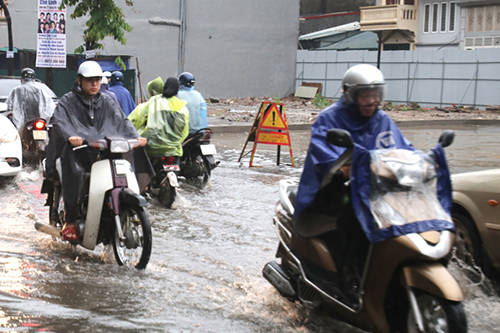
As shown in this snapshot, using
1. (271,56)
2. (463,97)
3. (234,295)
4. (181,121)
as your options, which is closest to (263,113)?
(181,121)

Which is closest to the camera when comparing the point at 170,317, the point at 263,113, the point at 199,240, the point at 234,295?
the point at 170,317

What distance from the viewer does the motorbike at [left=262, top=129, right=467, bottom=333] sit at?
338 centimetres

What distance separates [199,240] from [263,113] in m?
6.22

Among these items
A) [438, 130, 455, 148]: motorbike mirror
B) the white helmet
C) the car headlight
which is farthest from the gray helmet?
the car headlight

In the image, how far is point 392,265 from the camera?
351 centimetres

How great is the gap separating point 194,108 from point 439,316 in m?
7.35

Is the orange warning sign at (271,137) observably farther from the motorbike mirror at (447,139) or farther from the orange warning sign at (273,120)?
the motorbike mirror at (447,139)

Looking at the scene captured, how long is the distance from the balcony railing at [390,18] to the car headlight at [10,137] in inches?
1309

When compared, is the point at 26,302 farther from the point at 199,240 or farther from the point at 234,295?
the point at 199,240

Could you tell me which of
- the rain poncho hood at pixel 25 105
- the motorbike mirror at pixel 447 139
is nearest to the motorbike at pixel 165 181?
the rain poncho hood at pixel 25 105

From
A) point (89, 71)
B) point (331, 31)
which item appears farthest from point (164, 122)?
point (331, 31)

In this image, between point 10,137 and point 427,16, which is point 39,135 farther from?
point 427,16

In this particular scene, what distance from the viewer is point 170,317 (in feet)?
14.5

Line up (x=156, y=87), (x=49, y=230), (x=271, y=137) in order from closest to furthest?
1. (x=49, y=230)
2. (x=156, y=87)
3. (x=271, y=137)
